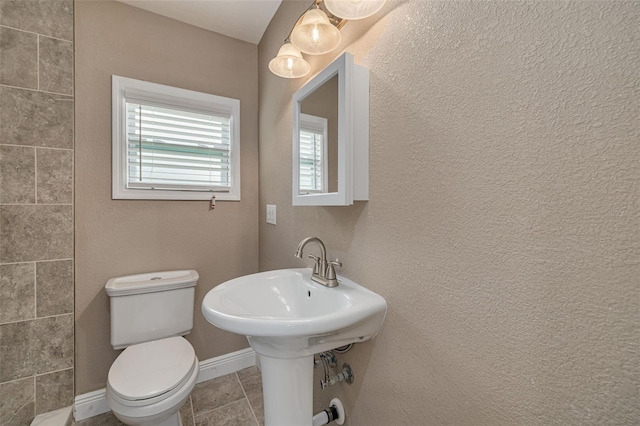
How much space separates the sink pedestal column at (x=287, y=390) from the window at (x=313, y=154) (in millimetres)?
649

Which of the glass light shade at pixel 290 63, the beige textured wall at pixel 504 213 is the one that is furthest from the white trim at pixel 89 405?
the glass light shade at pixel 290 63

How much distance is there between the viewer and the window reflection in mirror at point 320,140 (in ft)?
3.23

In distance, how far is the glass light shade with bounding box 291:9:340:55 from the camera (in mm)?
981

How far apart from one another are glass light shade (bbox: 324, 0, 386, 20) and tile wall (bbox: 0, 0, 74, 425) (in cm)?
156

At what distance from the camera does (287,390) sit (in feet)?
2.83

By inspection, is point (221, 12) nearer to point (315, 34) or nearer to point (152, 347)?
point (315, 34)

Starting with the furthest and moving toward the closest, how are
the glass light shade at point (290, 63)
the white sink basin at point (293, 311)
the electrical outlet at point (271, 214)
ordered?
the electrical outlet at point (271, 214) < the glass light shade at point (290, 63) < the white sink basin at point (293, 311)

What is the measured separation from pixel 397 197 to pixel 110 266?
1712 mm

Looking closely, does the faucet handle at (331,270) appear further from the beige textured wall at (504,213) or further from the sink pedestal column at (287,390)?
the sink pedestal column at (287,390)

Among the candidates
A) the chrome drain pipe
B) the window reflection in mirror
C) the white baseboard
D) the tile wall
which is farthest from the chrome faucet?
the tile wall

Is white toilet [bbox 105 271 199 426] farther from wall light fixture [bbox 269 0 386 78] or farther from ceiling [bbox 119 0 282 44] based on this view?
ceiling [bbox 119 0 282 44]

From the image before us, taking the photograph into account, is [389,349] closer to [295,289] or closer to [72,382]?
[295,289]

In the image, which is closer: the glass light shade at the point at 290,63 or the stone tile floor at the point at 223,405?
the glass light shade at the point at 290,63

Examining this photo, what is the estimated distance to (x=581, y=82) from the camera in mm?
450
